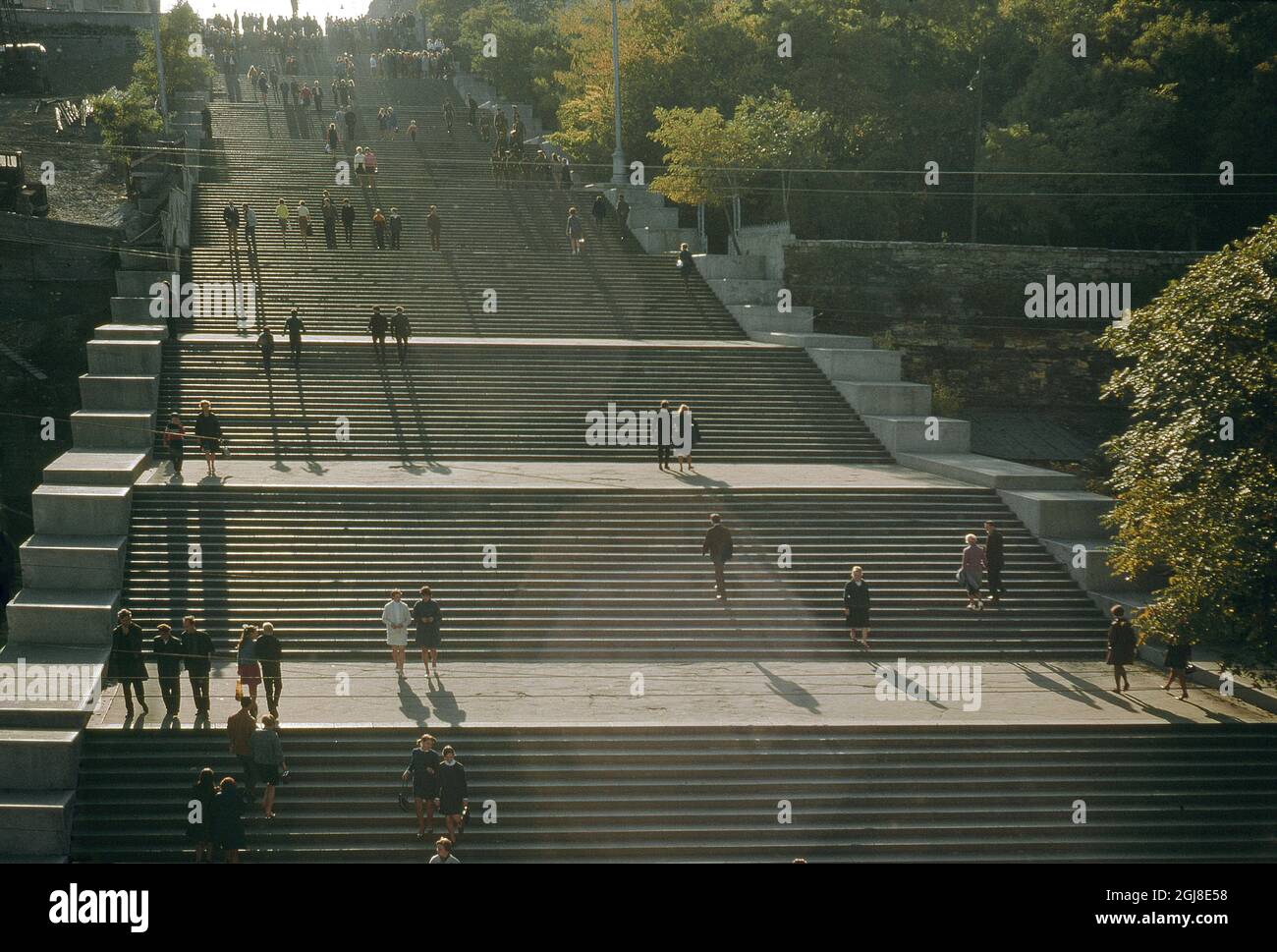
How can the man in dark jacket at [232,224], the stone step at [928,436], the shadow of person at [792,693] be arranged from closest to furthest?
1. the shadow of person at [792,693]
2. the stone step at [928,436]
3. the man in dark jacket at [232,224]

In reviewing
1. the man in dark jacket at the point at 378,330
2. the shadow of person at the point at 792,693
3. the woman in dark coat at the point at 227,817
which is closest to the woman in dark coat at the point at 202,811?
the woman in dark coat at the point at 227,817

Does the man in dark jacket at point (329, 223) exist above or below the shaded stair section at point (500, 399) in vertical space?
above

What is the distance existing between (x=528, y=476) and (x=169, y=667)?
32.1 feet

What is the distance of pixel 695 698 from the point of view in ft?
62.3

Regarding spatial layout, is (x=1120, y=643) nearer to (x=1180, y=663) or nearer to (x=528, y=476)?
(x=1180, y=663)

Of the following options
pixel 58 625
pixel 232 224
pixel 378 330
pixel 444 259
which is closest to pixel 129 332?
pixel 378 330

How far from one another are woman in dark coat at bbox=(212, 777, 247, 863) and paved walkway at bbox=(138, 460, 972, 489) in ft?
32.3

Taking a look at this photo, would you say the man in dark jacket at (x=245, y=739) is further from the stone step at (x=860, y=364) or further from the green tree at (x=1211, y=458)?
the stone step at (x=860, y=364)

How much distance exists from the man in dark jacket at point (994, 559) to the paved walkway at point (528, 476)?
12.0 ft

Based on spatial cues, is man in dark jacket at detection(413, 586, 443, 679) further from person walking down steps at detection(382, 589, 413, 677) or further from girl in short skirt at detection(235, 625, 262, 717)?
girl in short skirt at detection(235, 625, 262, 717)

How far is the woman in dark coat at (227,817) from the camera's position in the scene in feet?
49.9

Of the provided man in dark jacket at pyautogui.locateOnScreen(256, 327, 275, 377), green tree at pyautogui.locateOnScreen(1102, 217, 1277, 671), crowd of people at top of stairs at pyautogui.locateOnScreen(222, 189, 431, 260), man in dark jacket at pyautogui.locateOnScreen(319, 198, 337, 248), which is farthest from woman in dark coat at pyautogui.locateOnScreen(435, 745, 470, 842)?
man in dark jacket at pyautogui.locateOnScreen(319, 198, 337, 248)

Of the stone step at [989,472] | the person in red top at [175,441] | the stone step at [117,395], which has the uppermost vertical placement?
the stone step at [117,395]
